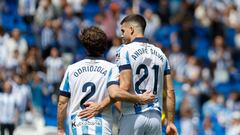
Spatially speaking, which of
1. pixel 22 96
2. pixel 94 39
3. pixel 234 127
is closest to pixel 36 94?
pixel 22 96

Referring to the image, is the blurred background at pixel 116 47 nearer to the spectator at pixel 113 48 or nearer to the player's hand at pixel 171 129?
the spectator at pixel 113 48

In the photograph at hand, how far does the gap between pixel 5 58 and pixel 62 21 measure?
233 cm

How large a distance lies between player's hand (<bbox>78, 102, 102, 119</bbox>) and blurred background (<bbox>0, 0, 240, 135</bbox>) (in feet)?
28.6

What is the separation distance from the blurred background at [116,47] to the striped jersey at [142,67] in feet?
27.9

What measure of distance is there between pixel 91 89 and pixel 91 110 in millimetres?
225

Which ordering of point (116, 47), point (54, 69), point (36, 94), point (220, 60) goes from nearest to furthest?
point (36, 94) → point (116, 47) → point (54, 69) → point (220, 60)

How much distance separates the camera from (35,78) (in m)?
22.2

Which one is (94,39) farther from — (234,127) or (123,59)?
(234,127)

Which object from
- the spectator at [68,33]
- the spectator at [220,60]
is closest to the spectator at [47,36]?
the spectator at [68,33]

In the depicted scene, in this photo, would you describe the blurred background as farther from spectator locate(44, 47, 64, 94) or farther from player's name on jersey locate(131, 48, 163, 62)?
player's name on jersey locate(131, 48, 163, 62)

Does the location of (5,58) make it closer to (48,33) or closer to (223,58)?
(48,33)

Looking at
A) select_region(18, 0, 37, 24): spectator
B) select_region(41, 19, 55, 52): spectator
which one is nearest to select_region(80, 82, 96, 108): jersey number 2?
select_region(41, 19, 55, 52): spectator

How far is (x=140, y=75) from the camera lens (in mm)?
10602

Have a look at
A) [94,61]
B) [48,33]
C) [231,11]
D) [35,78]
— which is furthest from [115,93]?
[231,11]
